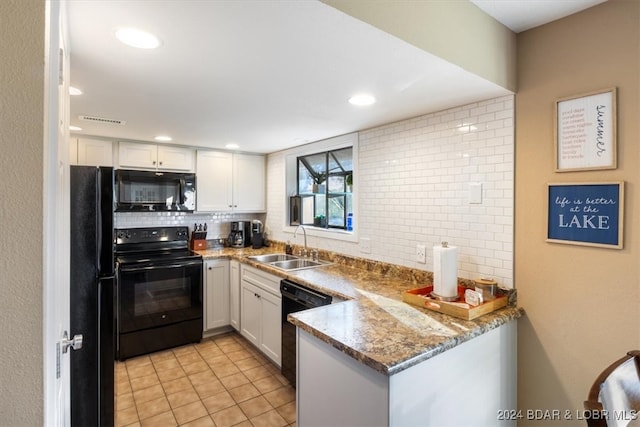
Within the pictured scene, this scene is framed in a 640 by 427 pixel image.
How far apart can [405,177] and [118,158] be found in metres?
2.81

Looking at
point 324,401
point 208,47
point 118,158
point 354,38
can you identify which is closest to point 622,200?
point 354,38

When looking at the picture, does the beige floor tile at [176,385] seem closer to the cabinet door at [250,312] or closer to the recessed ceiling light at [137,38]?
the cabinet door at [250,312]

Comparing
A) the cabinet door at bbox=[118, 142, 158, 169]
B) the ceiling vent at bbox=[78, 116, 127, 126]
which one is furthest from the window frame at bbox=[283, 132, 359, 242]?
the ceiling vent at bbox=[78, 116, 127, 126]

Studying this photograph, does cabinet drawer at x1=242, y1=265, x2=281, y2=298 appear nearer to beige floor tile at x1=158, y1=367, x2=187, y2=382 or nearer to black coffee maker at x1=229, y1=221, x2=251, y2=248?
black coffee maker at x1=229, y1=221, x2=251, y2=248

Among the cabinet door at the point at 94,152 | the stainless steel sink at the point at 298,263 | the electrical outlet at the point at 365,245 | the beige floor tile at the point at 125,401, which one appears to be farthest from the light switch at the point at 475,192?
the cabinet door at the point at 94,152

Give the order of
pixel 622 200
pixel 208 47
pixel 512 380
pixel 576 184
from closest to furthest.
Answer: pixel 208 47 → pixel 622 200 → pixel 576 184 → pixel 512 380

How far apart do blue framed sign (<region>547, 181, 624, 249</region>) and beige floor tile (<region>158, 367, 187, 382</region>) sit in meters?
2.86

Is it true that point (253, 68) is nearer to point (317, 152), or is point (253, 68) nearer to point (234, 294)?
point (317, 152)

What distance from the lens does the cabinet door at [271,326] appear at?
8.71 ft

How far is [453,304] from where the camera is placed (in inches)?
66.7

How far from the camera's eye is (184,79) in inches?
66.2

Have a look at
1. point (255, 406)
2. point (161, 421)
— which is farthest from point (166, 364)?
point (255, 406)

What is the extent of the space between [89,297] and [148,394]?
1.21 metres
